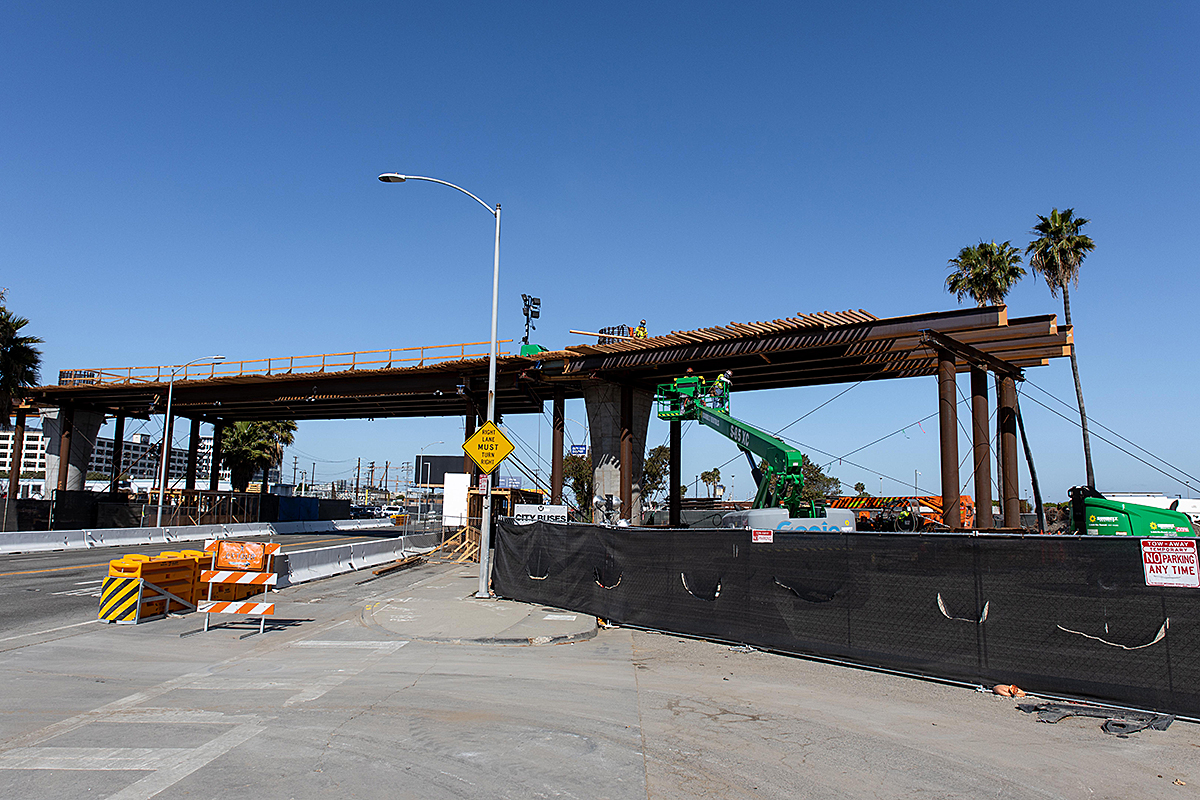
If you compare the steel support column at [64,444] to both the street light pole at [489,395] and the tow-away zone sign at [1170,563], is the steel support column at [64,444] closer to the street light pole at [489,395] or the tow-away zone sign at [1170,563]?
the street light pole at [489,395]

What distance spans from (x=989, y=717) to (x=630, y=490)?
2511cm

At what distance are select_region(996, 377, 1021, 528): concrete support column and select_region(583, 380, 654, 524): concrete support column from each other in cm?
1402

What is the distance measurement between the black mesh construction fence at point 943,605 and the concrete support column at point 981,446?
13.5 meters

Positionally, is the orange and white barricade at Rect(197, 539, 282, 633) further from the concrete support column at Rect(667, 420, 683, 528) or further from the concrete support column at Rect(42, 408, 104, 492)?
the concrete support column at Rect(42, 408, 104, 492)

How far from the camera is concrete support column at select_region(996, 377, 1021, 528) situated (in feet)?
81.9

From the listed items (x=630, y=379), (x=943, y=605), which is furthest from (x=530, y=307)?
(x=943, y=605)

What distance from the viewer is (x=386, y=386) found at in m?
41.6

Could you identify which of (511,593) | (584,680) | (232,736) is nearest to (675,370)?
(511,593)

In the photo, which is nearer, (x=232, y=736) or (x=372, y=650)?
(x=232, y=736)

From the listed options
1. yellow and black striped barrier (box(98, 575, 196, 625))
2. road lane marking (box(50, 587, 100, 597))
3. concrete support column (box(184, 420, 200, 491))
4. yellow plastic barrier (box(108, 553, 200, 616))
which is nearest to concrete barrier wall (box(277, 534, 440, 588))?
road lane marking (box(50, 587, 100, 597))

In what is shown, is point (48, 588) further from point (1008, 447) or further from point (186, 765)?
point (1008, 447)

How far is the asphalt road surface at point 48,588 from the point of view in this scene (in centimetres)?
1389

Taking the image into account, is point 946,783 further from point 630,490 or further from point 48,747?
point 630,490

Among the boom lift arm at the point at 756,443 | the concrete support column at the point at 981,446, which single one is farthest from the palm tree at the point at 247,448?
the concrete support column at the point at 981,446
